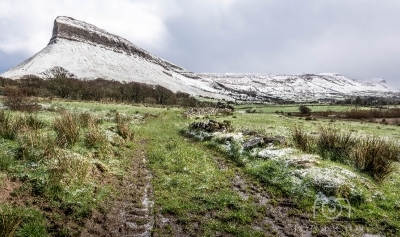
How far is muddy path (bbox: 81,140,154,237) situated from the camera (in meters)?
8.27

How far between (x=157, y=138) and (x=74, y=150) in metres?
10.5

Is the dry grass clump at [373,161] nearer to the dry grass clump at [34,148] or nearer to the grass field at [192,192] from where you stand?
the grass field at [192,192]

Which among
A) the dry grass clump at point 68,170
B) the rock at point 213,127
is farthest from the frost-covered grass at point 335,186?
the rock at point 213,127

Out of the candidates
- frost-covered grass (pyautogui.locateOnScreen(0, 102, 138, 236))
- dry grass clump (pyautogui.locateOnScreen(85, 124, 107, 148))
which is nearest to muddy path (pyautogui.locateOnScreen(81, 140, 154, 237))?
frost-covered grass (pyautogui.locateOnScreen(0, 102, 138, 236))

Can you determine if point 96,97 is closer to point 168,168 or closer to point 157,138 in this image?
point 157,138

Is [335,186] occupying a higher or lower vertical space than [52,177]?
higher

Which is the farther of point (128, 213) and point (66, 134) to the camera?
point (66, 134)

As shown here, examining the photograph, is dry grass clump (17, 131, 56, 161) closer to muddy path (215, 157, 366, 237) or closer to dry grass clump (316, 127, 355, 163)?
muddy path (215, 157, 366, 237)

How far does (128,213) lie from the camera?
31.2ft

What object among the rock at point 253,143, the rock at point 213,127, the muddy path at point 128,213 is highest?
the rock at point 213,127

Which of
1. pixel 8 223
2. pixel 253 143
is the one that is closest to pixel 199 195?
pixel 8 223

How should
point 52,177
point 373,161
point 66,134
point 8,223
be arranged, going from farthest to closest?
point 66,134 < point 373,161 < point 52,177 < point 8,223

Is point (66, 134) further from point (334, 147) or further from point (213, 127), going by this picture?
point (334, 147)

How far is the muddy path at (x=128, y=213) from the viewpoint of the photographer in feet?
27.1
